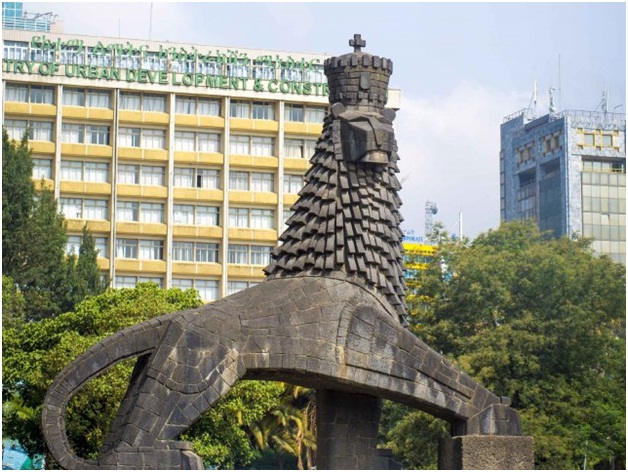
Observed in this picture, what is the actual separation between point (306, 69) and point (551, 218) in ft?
115

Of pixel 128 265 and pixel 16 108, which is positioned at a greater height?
pixel 16 108

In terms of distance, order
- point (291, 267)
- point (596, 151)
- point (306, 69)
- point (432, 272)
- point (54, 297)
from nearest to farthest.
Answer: point (291, 267) < point (432, 272) < point (54, 297) < point (306, 69) < point (596, 151)

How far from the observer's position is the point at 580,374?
3525 centimetres

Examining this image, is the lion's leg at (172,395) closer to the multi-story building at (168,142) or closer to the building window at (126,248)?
the multi-story building at (168,142)

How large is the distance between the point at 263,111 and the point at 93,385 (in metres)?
34.6

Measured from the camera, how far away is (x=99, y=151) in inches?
2442

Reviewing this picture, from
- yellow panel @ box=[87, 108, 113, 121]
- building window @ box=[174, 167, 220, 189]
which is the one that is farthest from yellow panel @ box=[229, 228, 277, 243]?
yellow panel @ box=[87, 108, 113, 121]

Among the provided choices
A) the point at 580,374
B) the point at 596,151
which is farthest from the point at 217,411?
the point at 596,151

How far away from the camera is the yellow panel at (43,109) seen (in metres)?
61.6

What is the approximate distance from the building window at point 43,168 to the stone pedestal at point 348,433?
45.6 m

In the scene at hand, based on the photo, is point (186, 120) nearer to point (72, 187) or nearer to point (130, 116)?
point (130, 116)

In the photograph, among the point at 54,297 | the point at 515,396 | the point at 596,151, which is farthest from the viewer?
the point at 596,151

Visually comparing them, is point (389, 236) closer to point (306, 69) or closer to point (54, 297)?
point (54, 297)

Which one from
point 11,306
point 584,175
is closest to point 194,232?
point 11,306
